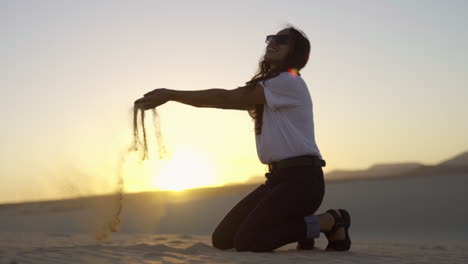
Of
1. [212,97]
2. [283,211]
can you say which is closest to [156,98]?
[212,97]

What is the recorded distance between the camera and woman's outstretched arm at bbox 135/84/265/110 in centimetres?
380

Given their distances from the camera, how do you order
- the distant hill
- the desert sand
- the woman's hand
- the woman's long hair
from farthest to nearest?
the distant hill < the woman's long hair < the woman's hand < the desert sand

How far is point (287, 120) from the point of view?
3836mm

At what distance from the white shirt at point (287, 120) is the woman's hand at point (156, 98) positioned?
2.12 ft

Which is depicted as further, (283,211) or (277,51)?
(277,51)

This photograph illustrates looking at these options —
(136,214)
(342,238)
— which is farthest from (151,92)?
(136,214)

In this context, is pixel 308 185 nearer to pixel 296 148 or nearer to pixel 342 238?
pixel 296 148

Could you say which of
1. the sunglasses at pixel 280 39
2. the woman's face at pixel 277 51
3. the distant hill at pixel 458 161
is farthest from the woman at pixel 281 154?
the distant hill at pixel 458 161

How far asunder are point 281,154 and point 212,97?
23.9 inches

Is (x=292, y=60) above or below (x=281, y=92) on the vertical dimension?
above

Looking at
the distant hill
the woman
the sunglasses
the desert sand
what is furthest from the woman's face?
the distant hill

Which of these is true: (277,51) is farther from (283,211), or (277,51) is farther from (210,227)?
(210,227)

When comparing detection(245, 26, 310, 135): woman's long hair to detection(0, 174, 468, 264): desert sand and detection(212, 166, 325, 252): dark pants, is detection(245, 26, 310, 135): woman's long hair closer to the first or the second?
detection(212, 166, 325, 252): dark pants

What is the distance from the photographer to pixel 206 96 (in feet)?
12.8
